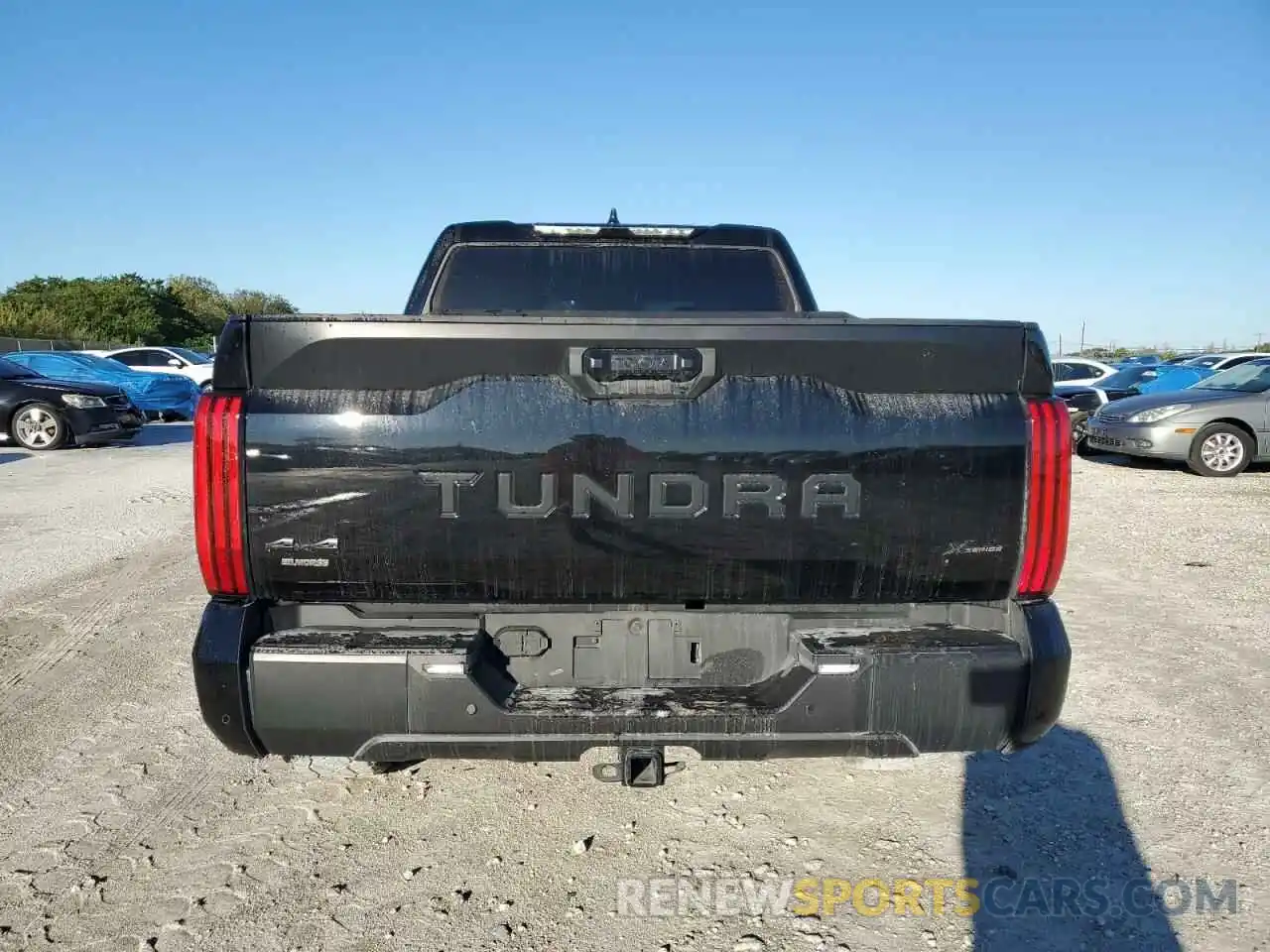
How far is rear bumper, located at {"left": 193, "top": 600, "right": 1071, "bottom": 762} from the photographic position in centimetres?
209

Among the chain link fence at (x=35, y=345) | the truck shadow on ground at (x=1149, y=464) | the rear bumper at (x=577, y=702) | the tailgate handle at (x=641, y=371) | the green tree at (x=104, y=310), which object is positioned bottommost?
the truck shadow on ground at (x=1149, y=464)

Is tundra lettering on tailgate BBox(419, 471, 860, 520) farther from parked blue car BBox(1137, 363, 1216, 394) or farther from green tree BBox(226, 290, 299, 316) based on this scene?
green tree BBox(226, 290, 299, 316)

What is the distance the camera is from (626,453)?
206cm

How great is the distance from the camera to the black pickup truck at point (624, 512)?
2.06 meters

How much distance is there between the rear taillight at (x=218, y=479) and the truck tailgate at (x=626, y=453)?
0.14 ft

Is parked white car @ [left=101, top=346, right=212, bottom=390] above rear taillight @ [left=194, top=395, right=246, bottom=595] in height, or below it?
above

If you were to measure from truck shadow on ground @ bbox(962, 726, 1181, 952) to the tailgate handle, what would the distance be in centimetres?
175

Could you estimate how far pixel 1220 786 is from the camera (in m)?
2.95

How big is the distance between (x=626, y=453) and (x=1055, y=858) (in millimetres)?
1945

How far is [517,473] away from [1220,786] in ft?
9.50

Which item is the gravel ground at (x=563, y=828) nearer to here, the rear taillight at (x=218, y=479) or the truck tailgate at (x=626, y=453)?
the truck tailgate at (x=626, y=453)

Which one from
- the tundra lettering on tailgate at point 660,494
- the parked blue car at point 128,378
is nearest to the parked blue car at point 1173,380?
the tundra lettering on tailgate at point 660,494

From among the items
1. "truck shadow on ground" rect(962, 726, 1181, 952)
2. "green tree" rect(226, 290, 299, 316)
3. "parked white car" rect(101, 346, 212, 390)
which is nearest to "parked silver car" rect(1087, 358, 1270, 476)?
"truck shadow on ground" rect(962, 726, 1181, 952)

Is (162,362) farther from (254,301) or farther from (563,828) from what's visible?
(254,301)
